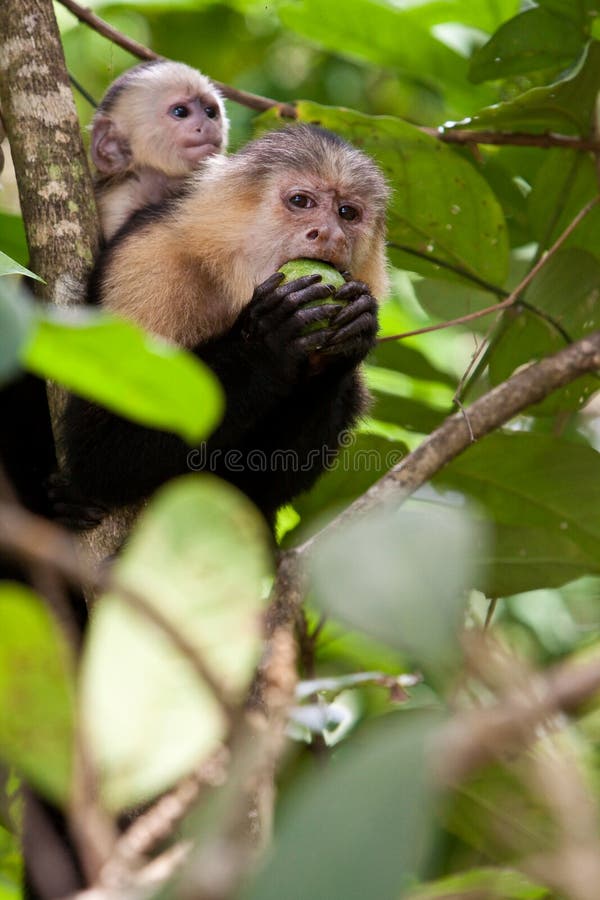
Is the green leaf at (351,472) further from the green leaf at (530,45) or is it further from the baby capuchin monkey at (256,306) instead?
the green leaf at (530,45)

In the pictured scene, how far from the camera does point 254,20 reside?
17.2ft

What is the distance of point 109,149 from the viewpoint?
4062 millimetres

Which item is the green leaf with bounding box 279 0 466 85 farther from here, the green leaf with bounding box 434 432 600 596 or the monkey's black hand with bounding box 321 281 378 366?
the green leaf with bounding box 434 432 600 596

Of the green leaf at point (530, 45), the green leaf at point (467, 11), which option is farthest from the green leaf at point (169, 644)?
the green leaf at point (467, 11)

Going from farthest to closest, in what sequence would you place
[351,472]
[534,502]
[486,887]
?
[351,472] < [534,502] < [486,887]

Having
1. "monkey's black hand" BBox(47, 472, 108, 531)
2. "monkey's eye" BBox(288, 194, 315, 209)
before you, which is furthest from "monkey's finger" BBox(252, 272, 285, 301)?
"monkey's black hand" BBox(47, 472, 108, 531)

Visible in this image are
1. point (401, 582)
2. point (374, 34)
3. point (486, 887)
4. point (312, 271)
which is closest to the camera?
point (401, 582)

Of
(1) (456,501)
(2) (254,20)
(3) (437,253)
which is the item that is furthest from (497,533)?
(2) (254,20)

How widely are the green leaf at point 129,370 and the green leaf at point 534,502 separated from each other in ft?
6.33

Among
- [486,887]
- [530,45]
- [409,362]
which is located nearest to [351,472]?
[409,362]

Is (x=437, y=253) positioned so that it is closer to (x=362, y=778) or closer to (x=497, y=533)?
(x=497, y=533)

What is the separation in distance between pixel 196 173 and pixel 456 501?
1.14 m

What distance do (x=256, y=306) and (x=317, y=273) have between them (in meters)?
0.16

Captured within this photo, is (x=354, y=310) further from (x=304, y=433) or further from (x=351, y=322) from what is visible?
(x=304, y=433)
